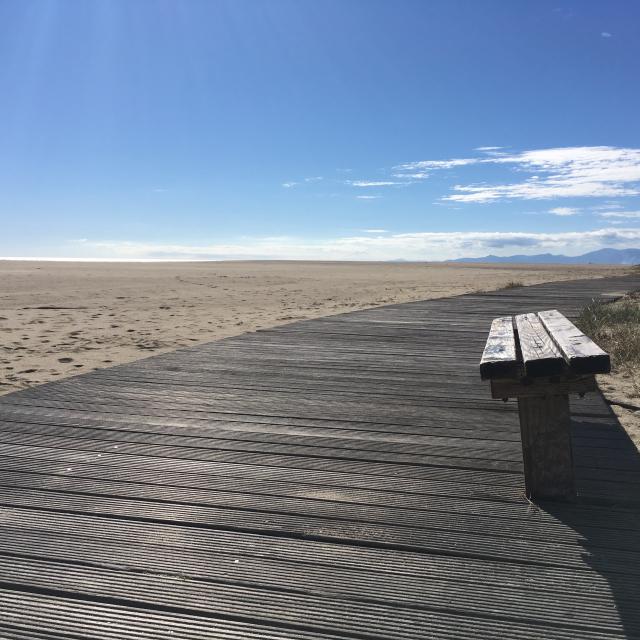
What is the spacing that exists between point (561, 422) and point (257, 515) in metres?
1.34

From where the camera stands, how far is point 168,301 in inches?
642

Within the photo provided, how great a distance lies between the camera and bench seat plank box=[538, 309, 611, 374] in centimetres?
233

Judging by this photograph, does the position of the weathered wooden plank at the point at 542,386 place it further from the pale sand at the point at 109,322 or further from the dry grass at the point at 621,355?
the pale sand at the point at 109,322

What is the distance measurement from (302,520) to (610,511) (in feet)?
4.17

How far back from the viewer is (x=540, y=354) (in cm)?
258

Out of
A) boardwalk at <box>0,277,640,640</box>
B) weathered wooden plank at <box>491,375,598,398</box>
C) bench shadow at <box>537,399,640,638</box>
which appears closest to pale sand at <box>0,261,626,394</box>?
boardwalk at <box>0,277,640,640</box>

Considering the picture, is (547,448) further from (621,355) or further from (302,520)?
(621,355)

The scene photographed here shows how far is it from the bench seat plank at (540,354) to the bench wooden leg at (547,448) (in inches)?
7.6

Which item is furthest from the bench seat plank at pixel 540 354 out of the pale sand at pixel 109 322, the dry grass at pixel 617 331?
the pale sand at pixel 109 322

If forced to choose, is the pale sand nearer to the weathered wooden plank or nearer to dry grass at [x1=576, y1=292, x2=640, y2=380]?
the weathered wooden plank

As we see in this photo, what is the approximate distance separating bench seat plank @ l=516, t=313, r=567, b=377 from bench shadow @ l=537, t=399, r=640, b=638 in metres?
0.60

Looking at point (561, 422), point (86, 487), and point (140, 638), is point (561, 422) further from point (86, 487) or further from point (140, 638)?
point (86, 487)

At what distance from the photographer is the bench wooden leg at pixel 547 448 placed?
2557 millimetres

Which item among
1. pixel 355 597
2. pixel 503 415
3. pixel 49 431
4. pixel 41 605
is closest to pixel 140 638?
pixel 41 605
